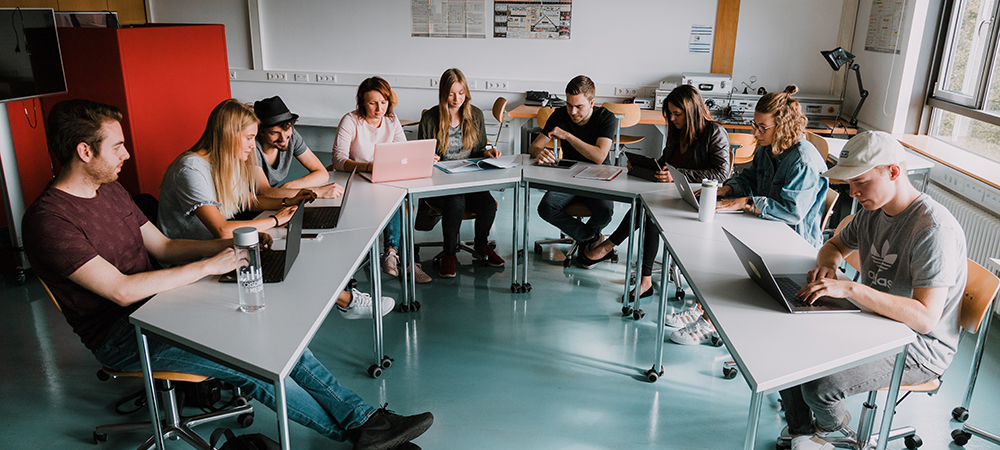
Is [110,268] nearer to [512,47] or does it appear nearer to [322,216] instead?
[322,216]

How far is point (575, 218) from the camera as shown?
3.75 metres

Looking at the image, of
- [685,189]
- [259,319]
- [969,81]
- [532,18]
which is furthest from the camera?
[532,18]

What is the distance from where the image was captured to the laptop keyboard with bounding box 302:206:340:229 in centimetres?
246

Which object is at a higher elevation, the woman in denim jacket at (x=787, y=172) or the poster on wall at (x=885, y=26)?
the poster on wall at (x=885, y=26)

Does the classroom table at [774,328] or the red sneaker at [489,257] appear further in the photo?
the red sneaker at [489,257]

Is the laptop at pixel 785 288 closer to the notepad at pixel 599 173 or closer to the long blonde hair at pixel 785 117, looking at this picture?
the long blonde hair at pixel 785 117

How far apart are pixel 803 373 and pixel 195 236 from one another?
7.05ft

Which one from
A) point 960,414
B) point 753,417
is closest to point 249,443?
point 753,417

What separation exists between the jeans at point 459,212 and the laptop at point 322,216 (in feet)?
3.24

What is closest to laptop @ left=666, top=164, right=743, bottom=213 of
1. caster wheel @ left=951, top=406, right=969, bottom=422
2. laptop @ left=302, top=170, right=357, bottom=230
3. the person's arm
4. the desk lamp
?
caster wheel @ left=951, top=406, right=969, bottom=422

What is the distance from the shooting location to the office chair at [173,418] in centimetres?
185

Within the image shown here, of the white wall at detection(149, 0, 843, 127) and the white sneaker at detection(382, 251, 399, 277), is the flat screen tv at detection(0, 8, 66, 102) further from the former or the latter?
the white wall at detection(149, 0, 843, 127)

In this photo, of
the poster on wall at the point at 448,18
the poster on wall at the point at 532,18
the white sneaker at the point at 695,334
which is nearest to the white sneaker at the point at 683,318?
the white sneaker at the point at 695,334

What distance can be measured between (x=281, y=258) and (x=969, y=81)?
446 centimetres
